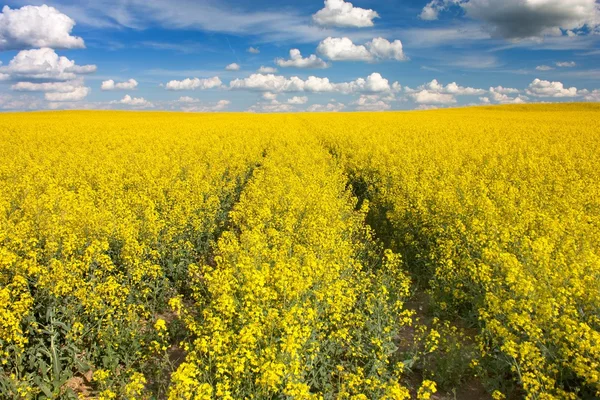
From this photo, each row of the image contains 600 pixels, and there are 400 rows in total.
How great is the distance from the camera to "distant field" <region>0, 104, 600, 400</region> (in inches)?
151

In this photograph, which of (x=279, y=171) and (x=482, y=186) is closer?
(x=482, y=186)

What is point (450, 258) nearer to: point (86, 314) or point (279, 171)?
point (86, 314)

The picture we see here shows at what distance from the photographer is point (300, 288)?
4.34 metres

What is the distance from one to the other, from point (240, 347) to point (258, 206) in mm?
4851

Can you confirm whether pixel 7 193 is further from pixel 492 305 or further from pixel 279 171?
pixel 492 305

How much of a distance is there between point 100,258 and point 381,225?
6.78 meters

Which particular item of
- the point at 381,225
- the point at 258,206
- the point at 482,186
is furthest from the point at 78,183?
the point at 482,186

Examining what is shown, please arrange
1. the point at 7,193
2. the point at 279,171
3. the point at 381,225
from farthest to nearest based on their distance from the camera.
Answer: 1. the point at 279,171
2. the point at 381,225
3. the point at 7,193

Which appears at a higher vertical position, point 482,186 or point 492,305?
point 482,186

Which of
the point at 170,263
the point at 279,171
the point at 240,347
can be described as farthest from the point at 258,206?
the point at 240,347

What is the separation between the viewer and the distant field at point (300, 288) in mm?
3826

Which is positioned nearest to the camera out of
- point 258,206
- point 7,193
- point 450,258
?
point 450,258

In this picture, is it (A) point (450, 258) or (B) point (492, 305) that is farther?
(A) point (450, 258)

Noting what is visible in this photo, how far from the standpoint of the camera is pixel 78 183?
34.0ft
